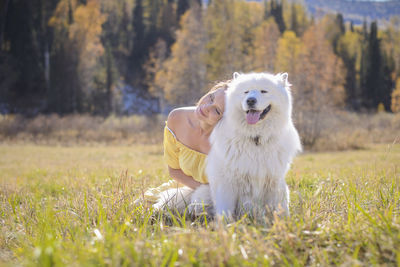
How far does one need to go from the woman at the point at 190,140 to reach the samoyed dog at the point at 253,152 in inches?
15.2

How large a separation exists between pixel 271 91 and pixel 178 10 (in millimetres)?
36229

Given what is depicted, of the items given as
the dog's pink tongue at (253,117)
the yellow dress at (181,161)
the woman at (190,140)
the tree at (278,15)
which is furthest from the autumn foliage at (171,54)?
the dog's pink tongue at (253,117)

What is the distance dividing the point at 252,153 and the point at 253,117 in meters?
0.32

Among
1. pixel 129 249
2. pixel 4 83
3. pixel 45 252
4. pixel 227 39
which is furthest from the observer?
pixel 4 83

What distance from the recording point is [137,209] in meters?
2.50

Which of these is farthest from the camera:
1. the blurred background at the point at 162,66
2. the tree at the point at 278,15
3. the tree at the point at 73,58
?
the tree at the point at 278,15

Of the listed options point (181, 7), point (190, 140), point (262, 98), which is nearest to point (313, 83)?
point (190, 140)

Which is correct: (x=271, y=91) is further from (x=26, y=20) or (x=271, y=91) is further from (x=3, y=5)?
(x=3, y=5)

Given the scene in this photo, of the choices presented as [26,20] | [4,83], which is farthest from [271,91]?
[26,20]

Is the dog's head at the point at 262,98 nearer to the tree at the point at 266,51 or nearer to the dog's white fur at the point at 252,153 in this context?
the dog's white fur at the point at 252,153

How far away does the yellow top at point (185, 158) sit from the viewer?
3.27 meters

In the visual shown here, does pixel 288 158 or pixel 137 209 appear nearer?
pixel 137 209

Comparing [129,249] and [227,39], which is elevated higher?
[227,39]

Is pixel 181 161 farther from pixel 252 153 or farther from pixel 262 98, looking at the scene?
pixel 262 98
